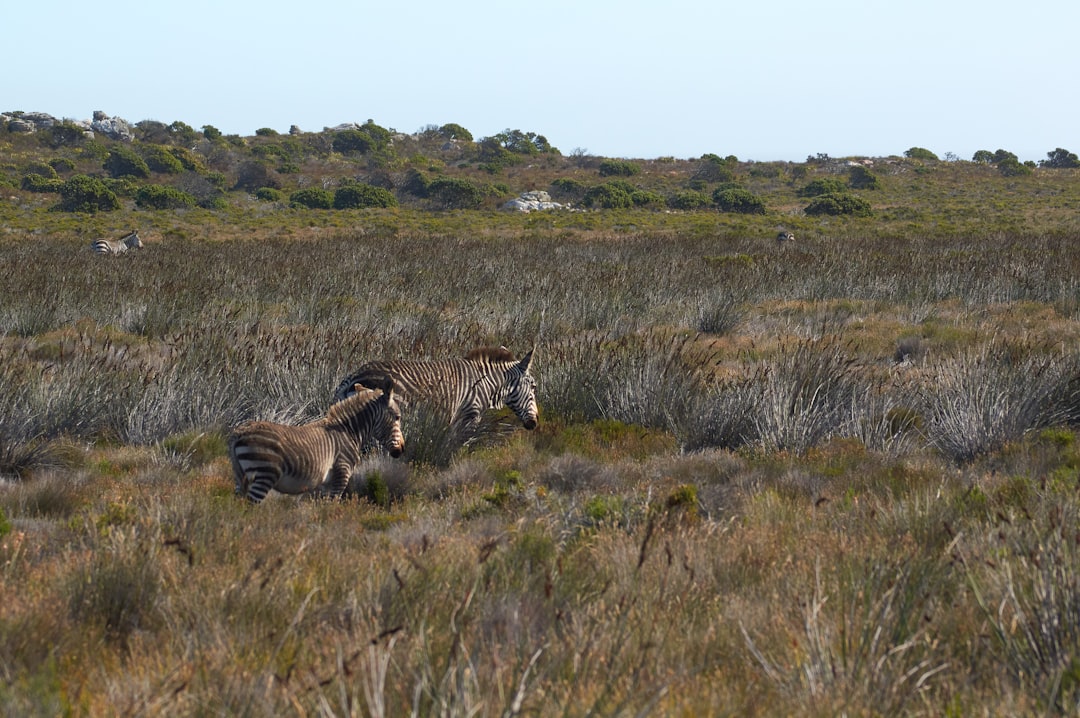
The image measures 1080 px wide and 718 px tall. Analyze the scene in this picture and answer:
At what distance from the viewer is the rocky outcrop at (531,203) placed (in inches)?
1807

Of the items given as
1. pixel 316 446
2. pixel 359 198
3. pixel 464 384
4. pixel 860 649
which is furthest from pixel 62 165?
pixel 860 649

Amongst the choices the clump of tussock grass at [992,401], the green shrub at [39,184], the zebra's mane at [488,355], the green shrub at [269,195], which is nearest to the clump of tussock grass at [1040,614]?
the clump of tussock grass at [992,401]

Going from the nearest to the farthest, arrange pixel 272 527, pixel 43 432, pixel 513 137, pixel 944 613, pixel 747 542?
pixel 944 613
pixel 747 542
pixel 272 527
pixel 43 432
pixel 513 137

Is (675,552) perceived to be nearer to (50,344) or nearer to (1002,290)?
(50,344)

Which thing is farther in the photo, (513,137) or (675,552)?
(513,137)

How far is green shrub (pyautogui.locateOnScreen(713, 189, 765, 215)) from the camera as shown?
44.8 m

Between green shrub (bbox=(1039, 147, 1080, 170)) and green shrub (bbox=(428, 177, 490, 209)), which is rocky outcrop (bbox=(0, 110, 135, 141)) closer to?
green shrub (bbox=(428, 177, 490, 209))

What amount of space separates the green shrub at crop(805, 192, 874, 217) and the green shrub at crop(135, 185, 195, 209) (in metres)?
30.9

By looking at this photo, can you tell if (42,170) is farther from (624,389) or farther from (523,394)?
(624,389)

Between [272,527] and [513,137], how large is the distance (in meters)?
75.2

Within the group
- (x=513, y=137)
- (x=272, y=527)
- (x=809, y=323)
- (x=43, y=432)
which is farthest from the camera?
(x=513, y=137)

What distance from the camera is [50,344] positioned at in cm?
1073

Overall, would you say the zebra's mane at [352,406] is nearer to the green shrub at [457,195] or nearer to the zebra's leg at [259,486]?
the zebra's leg at [259,486]

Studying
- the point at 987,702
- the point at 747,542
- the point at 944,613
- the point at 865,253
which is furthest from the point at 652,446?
the point at 865,253
